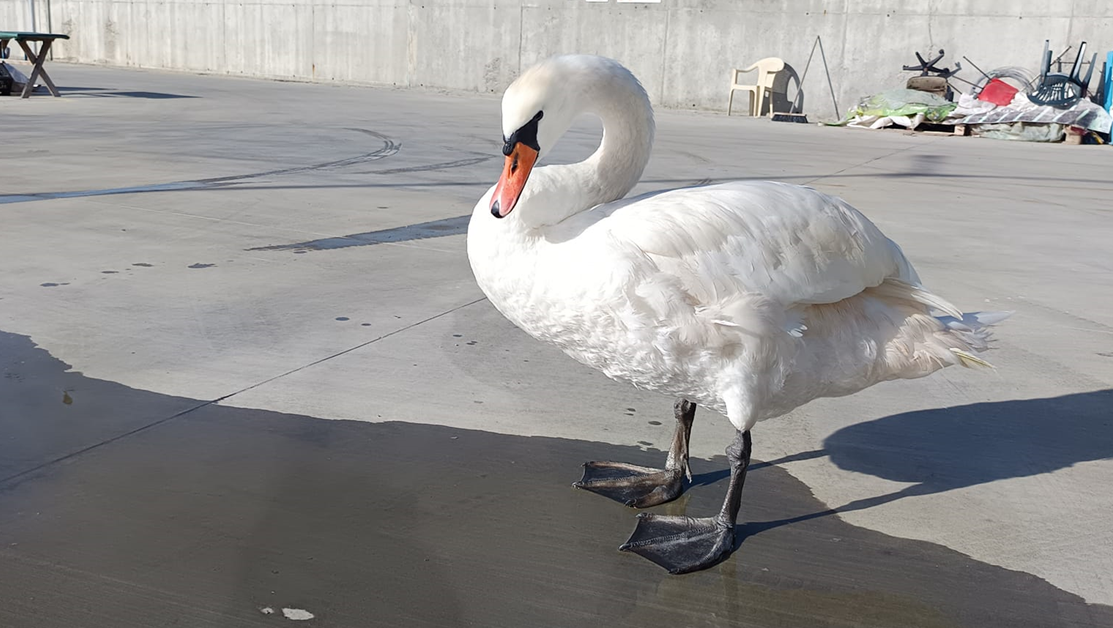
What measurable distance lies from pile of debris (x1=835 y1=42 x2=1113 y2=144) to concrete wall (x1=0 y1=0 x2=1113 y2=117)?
0.52 meters

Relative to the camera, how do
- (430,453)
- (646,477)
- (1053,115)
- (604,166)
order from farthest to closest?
(1053,115) < (430,453) < (646,477) < (604,166)

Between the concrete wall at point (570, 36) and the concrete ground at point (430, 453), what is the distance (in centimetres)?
1172

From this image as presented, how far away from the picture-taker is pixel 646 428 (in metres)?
3.55

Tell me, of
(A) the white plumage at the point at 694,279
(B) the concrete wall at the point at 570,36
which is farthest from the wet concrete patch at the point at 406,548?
(B) the concrete wall at the point at 570,36

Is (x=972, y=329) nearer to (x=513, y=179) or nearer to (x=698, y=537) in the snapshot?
(x=698, y=537)

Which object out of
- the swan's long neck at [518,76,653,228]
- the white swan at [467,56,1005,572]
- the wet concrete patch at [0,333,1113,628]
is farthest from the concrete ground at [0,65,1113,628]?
the swan's long neck at [518,76,653,228]

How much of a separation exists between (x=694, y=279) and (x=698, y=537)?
73cm

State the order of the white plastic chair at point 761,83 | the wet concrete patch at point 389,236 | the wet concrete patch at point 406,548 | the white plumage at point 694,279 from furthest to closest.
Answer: the white plastic chair at point 761,83 < the wet concrete patch at point 389,236 < the white plumage at point 694,279 < the wet concrete patch at point 406,548

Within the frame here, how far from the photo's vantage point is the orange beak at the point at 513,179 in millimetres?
2551

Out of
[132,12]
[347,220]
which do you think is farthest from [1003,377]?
[132,12]

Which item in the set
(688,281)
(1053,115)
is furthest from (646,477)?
(1053,115)

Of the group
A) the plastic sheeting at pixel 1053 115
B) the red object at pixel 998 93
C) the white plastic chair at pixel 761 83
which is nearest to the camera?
the plastic sheeting at pixel 1053 115

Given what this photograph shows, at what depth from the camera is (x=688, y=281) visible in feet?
8.26

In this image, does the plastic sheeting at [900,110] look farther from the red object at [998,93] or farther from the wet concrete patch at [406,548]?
the wet concrete patch at [406,548]
